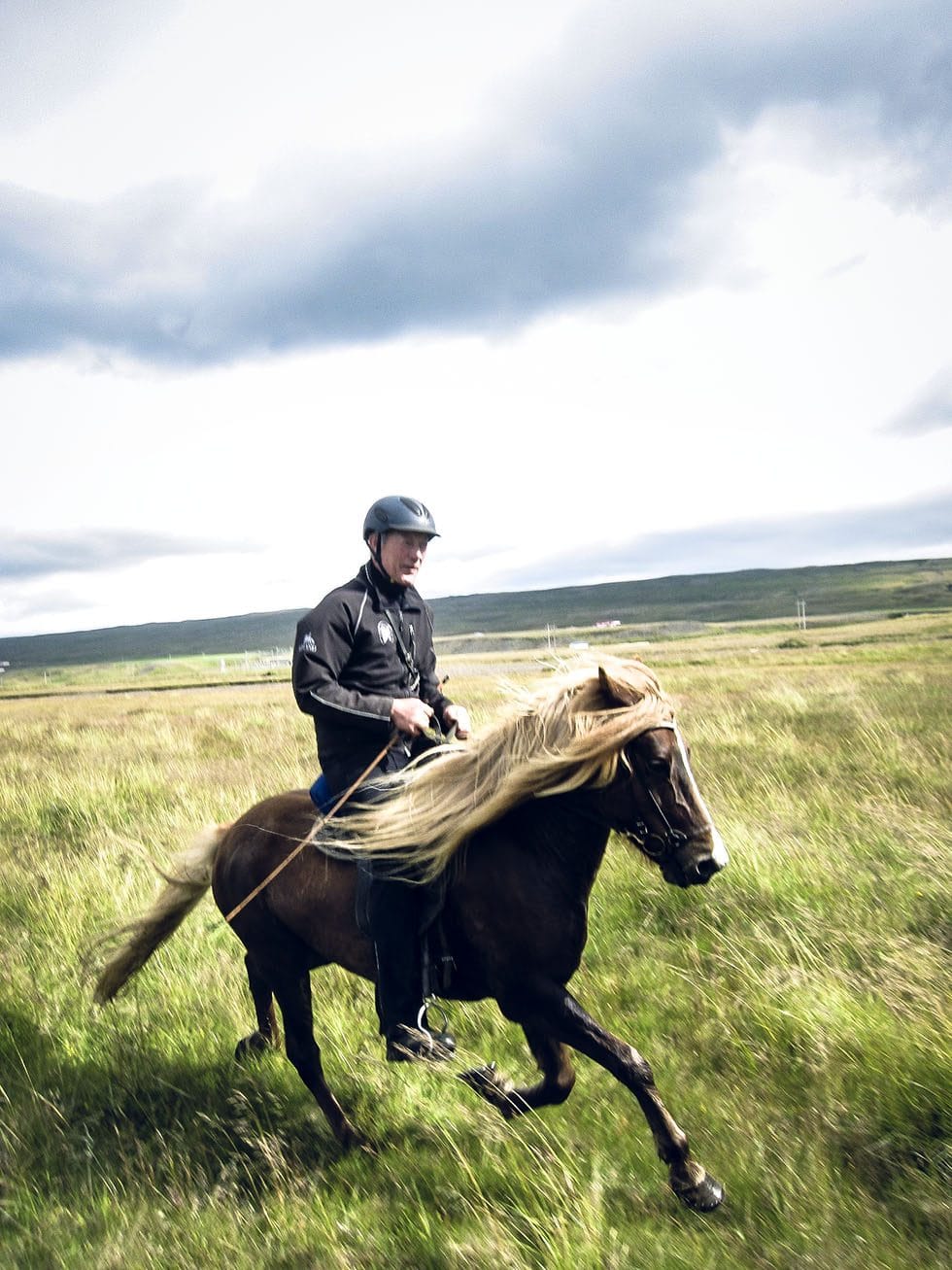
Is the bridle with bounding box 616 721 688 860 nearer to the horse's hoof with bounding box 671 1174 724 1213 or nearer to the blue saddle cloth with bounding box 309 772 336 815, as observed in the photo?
the horse's hoof with bounding box 671 1174 724 1213

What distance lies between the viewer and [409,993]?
372 cm

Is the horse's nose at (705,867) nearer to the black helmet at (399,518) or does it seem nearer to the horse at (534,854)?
the horse at (534,854)

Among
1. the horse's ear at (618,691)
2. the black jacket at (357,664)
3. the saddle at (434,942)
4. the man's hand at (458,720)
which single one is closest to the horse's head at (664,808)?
the horse's ear at (618,691)

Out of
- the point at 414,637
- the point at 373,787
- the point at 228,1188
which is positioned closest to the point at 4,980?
the point at 228,1188

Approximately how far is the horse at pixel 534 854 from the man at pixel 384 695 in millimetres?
148

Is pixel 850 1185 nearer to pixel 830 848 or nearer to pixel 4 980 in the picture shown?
pixel 830 848

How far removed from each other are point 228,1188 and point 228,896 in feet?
4.36

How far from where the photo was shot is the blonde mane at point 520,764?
3.46m

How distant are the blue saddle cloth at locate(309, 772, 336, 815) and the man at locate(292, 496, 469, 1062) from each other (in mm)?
37

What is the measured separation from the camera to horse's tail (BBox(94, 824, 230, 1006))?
4.82 meters

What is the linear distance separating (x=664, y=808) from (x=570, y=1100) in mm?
1640

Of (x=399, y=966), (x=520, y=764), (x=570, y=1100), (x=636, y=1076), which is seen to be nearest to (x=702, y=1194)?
(x=636, y=1076)

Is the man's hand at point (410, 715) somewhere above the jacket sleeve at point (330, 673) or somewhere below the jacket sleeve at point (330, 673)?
below

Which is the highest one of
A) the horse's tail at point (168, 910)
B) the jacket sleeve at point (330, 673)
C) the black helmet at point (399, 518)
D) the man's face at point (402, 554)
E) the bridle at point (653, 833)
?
the black helmet at point (399, 518)
